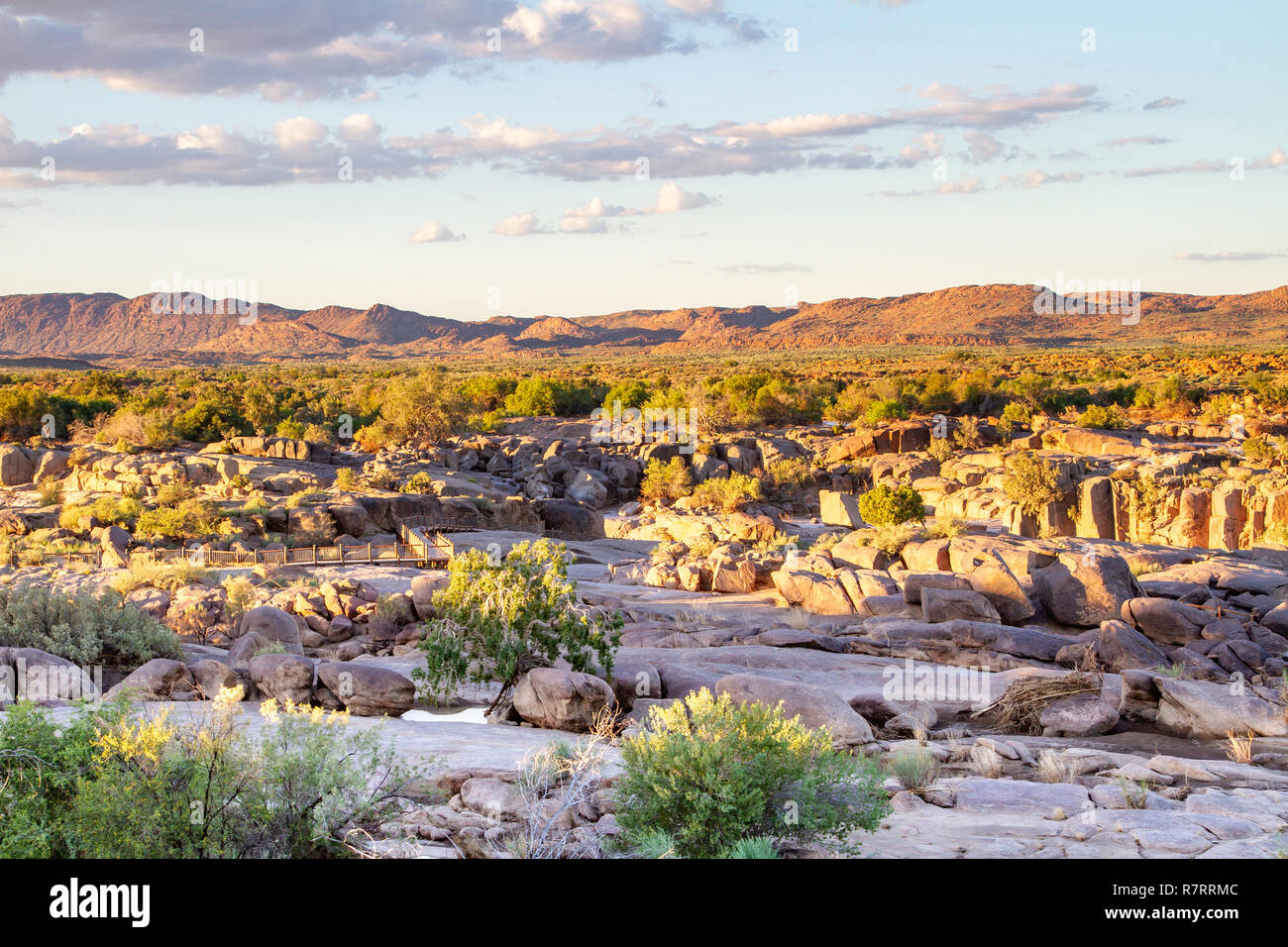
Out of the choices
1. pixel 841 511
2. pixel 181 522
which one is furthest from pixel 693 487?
pixel 181 522

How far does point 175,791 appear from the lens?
20.3 feet

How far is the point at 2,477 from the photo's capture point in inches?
1316

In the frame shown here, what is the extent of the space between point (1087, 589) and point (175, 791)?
16622mm

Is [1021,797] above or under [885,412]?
under

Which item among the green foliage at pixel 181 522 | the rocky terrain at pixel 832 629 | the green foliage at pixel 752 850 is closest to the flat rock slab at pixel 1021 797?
the rocky terrain at pixel 832 629

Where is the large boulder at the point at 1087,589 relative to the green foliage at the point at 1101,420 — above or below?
below

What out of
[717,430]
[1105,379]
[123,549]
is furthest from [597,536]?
[1105,379]

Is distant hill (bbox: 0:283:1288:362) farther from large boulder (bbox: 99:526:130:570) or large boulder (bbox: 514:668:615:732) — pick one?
large boulder (bbox: 514:668:615:732)

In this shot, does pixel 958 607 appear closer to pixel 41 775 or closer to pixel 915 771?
pixel 915 771

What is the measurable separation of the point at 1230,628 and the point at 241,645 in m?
15.8

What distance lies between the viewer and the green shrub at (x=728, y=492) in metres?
37.3

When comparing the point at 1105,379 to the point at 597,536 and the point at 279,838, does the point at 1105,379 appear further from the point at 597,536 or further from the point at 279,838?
the point at 279,838

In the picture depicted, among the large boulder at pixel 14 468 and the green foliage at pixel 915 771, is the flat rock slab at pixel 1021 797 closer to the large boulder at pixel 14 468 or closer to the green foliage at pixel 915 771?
the green foliage at pixel 915 771

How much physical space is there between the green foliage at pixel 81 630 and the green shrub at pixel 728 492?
24.3 m
